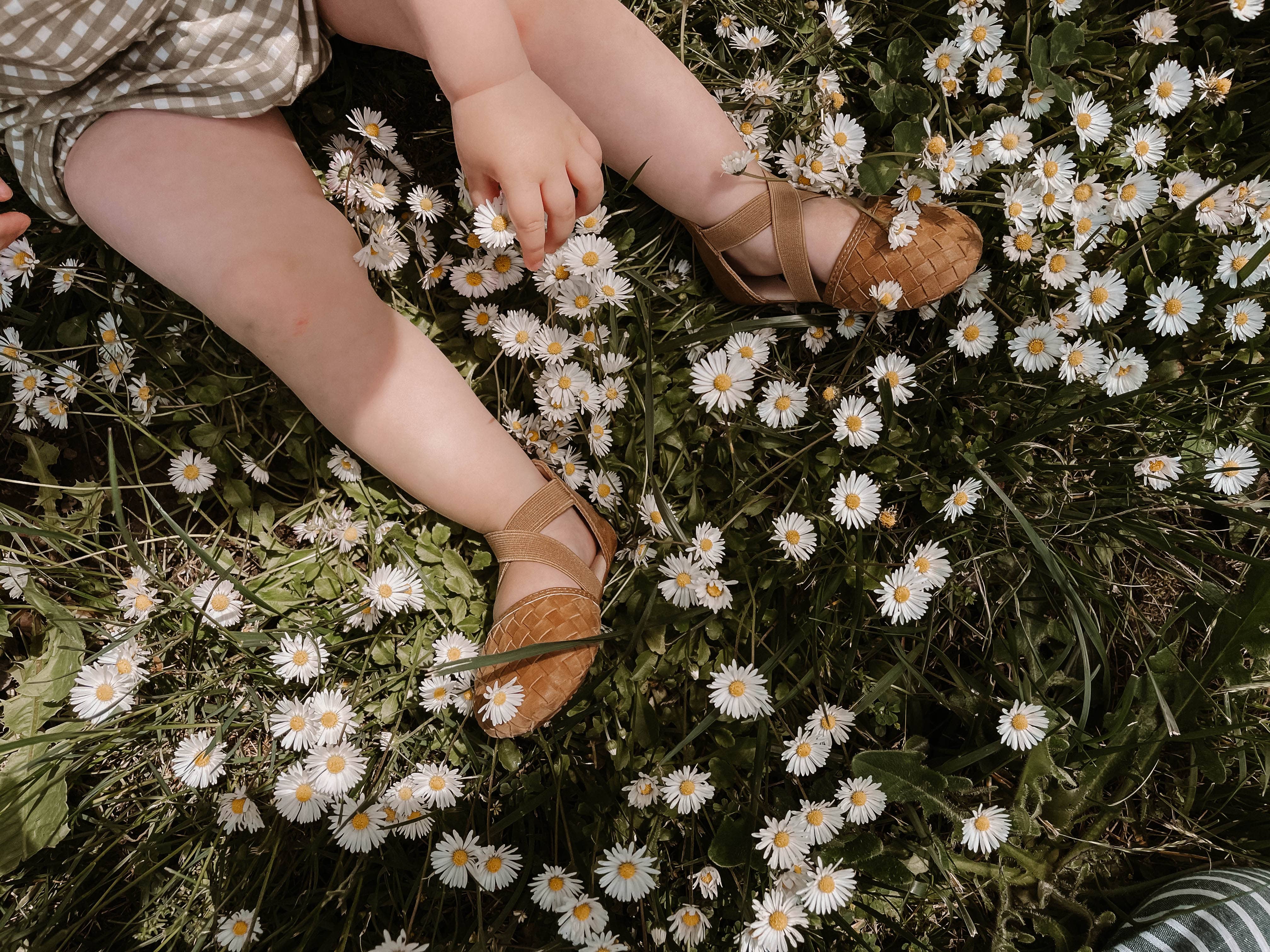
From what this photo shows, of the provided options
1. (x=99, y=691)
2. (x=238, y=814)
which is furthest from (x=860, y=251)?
(x=99, y=691)

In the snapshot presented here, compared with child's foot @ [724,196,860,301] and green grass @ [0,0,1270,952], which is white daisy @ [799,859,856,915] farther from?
child's foot @ [724,196,860,301]

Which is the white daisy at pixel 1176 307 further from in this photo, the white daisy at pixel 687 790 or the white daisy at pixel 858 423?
the white daisy at pixel 687 790

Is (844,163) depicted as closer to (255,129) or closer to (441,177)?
(441,177)

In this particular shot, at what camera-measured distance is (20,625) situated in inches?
52.4

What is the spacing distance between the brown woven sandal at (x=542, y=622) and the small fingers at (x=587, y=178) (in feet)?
1.42

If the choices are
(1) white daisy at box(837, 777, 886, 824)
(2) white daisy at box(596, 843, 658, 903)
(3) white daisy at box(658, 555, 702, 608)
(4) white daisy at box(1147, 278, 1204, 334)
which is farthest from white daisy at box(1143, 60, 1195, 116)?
(2) white daisy at box(596, 843, 658, 903)

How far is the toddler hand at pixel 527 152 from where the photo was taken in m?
0.94

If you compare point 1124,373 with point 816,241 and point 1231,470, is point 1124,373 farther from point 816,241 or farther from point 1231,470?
point 816,241

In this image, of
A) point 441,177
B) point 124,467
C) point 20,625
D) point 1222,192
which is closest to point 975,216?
point 1222,192

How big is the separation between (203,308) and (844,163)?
1.00 m

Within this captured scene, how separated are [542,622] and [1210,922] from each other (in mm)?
1045

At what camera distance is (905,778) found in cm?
110

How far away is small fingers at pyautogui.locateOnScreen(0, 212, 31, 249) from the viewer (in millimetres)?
1013

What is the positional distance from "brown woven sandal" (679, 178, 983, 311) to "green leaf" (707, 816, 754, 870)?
82 centimetres
